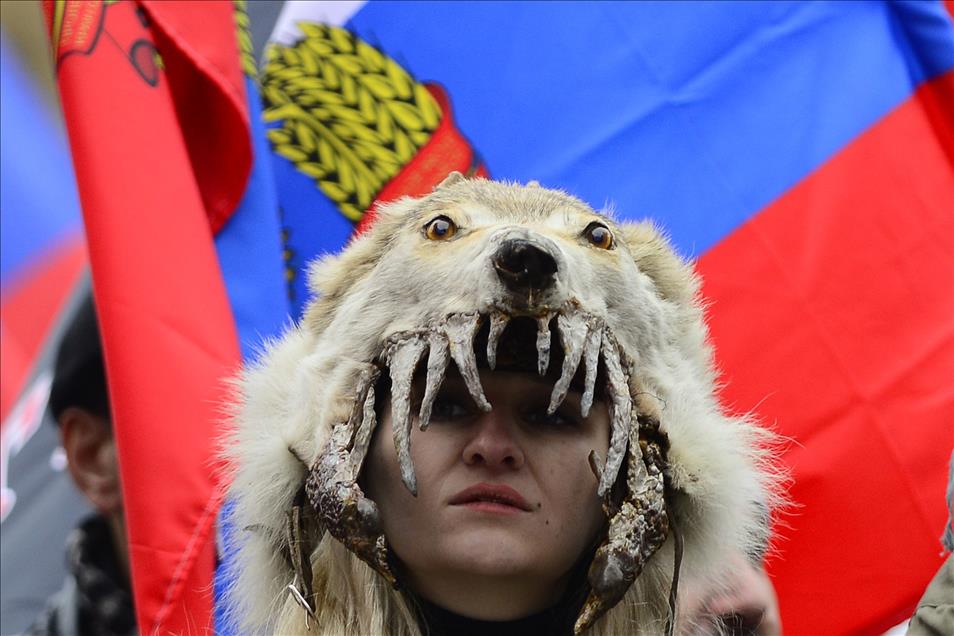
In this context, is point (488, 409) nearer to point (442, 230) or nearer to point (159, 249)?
point (442, 230)

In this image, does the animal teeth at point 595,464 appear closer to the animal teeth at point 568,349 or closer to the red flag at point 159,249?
the animal teeth at point 568,349

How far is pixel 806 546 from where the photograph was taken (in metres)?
3.39

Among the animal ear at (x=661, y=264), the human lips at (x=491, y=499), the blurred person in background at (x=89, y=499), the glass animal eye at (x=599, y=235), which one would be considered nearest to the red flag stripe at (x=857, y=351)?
the animal ear at (x=661, y=264)

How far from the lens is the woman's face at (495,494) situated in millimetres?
2016

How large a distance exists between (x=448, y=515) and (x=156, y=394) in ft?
4.25

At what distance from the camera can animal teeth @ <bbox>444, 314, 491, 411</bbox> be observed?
1886 mm

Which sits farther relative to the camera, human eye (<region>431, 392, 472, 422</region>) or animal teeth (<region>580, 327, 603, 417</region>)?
human eye (<region>431, 392, 472, 422</region>)

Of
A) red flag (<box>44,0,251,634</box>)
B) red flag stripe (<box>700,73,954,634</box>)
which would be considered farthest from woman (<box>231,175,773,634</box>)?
red flag stripe (<box>700,73,954,634</box>)

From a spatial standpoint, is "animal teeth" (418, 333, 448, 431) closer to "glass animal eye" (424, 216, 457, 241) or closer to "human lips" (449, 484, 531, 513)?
"human lips" (449, 484, 531, 513)

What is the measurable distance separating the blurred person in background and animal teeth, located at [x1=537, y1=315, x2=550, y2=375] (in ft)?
6.88

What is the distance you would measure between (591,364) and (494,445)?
20 cm

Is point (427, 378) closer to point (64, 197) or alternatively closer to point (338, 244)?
point (338, 244)

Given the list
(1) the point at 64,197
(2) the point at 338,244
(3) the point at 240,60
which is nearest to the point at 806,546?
(2) the point at 338,244

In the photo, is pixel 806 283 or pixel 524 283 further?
pixel 806 283
